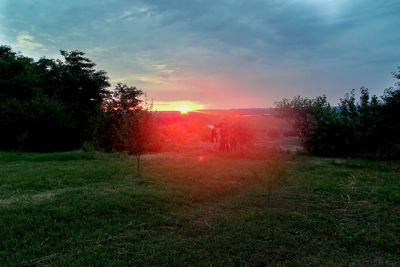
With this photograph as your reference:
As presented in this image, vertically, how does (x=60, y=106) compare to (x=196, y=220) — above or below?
above

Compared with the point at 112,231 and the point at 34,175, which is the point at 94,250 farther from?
the point at 34,175

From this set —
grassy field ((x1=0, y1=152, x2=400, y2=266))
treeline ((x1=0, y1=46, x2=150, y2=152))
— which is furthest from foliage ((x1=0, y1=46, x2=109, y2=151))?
grassy field ((x1=0, y1=152, x2=400, y2=266))

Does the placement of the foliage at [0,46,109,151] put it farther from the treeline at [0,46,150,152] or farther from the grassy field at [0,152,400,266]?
the grassy field at [0,152,400,266]

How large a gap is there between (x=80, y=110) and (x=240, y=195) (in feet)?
85.3

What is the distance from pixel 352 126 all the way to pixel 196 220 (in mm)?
17036

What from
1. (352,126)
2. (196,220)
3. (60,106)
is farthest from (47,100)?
(352,126)

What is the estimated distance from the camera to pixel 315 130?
1936 centimetres

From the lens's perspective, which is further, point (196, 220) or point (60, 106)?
point (60, 106)

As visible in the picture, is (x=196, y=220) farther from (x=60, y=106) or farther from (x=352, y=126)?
(x=60, y=106)

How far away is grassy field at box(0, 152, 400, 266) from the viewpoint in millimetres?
4395

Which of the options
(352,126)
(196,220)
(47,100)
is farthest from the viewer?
(47,100)

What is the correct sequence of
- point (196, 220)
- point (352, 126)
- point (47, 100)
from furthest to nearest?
1. point (47, 100)
2. point (352, 126)
3. point (196, 220)

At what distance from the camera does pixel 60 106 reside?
75.3 ft

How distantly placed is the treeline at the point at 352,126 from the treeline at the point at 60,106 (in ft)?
47.0
